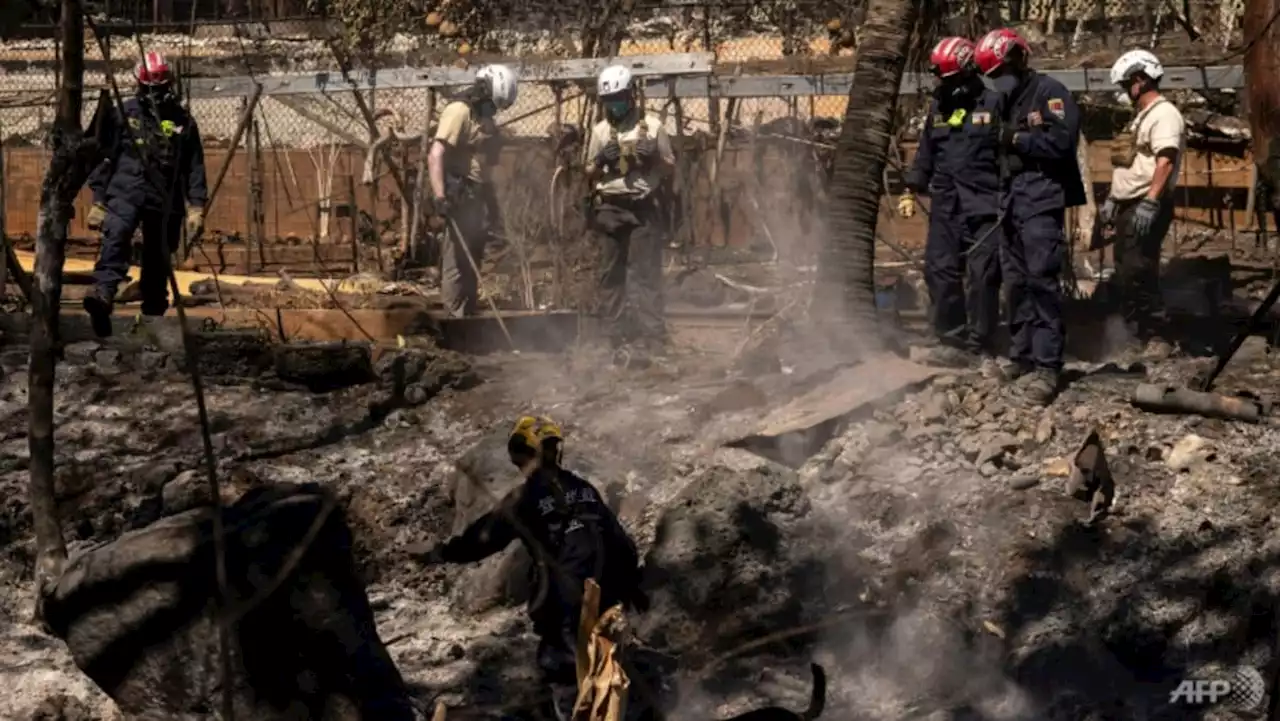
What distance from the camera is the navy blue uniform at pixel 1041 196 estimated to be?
28.5 feet

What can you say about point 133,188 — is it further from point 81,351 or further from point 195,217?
point 81,351

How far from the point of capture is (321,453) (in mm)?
9258

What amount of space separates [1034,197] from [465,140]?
13.4ft

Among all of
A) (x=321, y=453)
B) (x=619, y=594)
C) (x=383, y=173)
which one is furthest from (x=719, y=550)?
(x=383, y=173)

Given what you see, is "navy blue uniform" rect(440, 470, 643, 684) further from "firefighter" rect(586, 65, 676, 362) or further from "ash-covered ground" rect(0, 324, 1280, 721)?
"firefighter" rect(586, 65, 676, 362)

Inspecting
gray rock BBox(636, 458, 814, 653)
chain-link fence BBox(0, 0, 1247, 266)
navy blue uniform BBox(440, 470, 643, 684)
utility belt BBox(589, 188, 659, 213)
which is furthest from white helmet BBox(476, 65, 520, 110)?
navy blue uniform BBox(440, 470, 643, 684)

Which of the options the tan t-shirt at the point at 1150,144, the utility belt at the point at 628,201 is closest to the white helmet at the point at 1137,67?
the tan t-shirt at the point at 1150,144

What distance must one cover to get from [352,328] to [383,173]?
4740mm

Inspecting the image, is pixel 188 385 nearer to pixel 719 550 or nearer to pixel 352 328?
pixel 352 328

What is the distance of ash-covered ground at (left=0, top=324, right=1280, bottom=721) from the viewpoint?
22.4ft

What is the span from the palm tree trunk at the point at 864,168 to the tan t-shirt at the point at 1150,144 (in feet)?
5.34

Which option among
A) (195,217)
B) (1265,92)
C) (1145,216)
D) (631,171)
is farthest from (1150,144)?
(195,217)

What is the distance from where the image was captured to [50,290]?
6.93 metres

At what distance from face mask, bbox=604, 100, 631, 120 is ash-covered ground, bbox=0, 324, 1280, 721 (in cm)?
172
